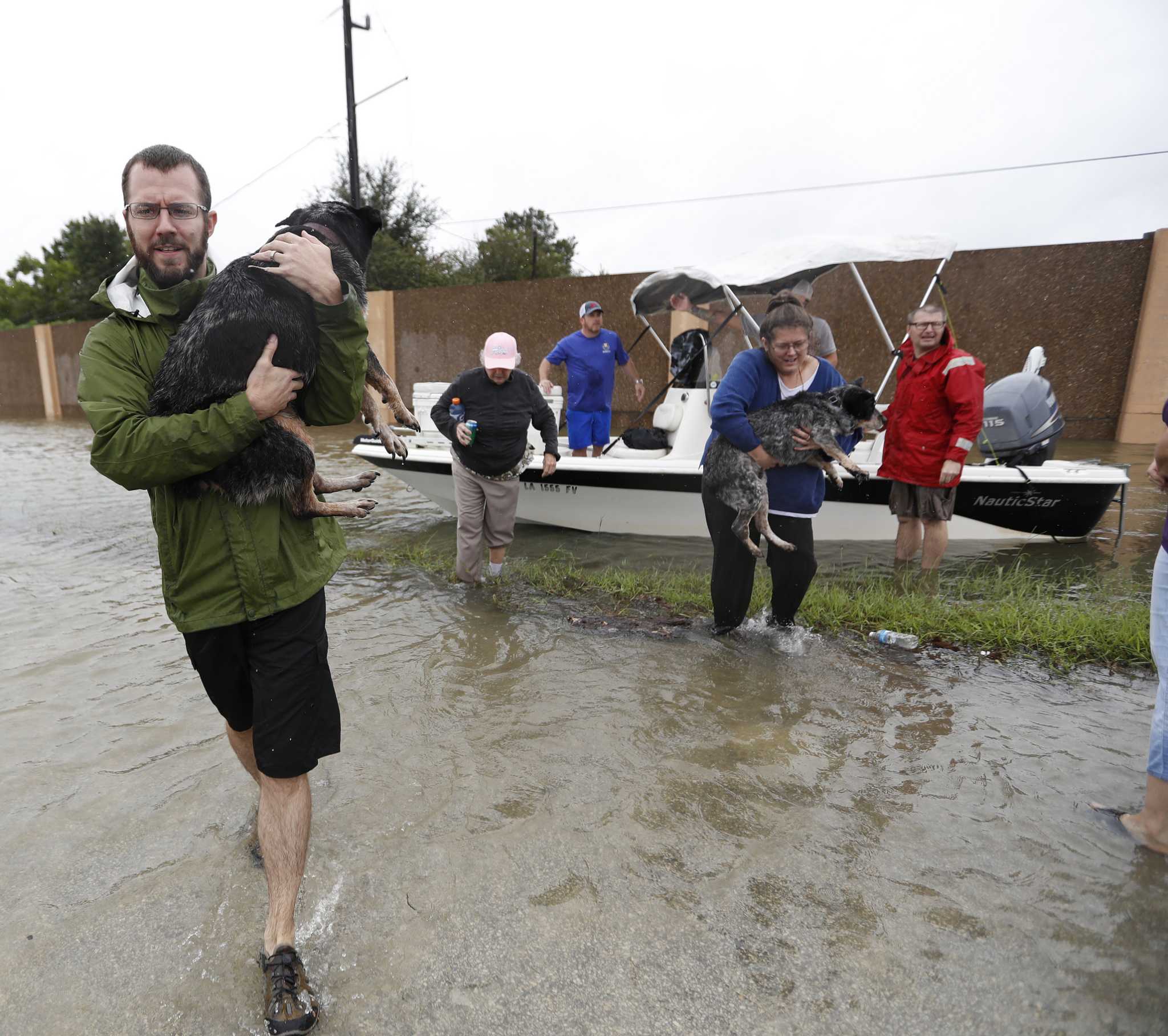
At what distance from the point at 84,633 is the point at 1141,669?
242 inches

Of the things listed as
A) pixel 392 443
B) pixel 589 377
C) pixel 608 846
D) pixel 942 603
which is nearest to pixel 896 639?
pixel 942 603

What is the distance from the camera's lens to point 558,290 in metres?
14.6

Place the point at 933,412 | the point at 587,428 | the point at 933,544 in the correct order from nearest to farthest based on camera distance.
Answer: the point at 933,412 < the point at 933,544 < the point at 587,428

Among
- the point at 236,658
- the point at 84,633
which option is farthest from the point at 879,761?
the point at 84,633

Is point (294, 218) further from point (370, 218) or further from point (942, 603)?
point (942, 603)

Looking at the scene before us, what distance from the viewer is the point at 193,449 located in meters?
1.66

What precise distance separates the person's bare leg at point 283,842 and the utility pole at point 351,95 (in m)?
16.7

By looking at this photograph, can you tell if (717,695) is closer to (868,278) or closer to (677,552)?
(677,552)

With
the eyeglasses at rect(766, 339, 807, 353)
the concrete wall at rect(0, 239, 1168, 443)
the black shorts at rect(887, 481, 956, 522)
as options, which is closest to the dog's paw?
the eyeglasses at rect(766, 339, 807, 353)

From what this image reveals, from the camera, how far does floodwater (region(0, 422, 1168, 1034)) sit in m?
1.77

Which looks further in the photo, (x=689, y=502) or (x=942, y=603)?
(x=689, y=502)

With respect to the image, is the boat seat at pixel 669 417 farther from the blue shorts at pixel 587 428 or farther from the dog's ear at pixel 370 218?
the dog's ear at pixel 370 218

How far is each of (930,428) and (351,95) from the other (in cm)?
1639

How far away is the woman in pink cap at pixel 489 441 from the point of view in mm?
5031
